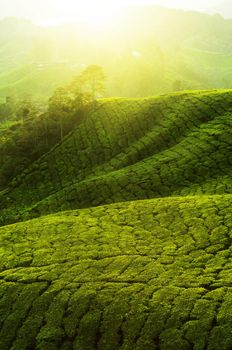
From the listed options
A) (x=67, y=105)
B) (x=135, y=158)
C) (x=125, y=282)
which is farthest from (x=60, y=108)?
(x=125, y=282)

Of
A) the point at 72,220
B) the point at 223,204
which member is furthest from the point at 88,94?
the point at 223,204

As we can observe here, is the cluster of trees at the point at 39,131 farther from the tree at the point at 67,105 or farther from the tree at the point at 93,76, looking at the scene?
the tree at the point at 93,76

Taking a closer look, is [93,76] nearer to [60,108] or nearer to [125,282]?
[60,108]

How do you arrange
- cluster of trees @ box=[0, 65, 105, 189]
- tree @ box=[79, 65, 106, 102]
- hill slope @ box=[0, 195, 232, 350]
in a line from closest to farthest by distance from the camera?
1. hill slope @ box=[0, 195, 232, 350]
2. cluster of trees @ box=[0, 65, 105, 189]
3. tree @ box=[79, 65, 106, 102]

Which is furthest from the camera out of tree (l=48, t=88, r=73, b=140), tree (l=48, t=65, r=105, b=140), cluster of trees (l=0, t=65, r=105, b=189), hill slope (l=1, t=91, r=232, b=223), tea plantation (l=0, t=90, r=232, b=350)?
tree (l=48, t=65, r=105, b=140)

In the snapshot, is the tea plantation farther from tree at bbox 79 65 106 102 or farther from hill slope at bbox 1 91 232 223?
tree at bbox 79 65 106 102

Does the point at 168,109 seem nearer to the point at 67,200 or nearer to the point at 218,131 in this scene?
the point at 218,131

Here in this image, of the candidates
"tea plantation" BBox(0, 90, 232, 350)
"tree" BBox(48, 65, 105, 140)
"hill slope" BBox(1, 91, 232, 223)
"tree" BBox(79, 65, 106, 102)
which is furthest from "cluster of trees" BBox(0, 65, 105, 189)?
"tea plantation" BBox(0, 90, 232, 350)
